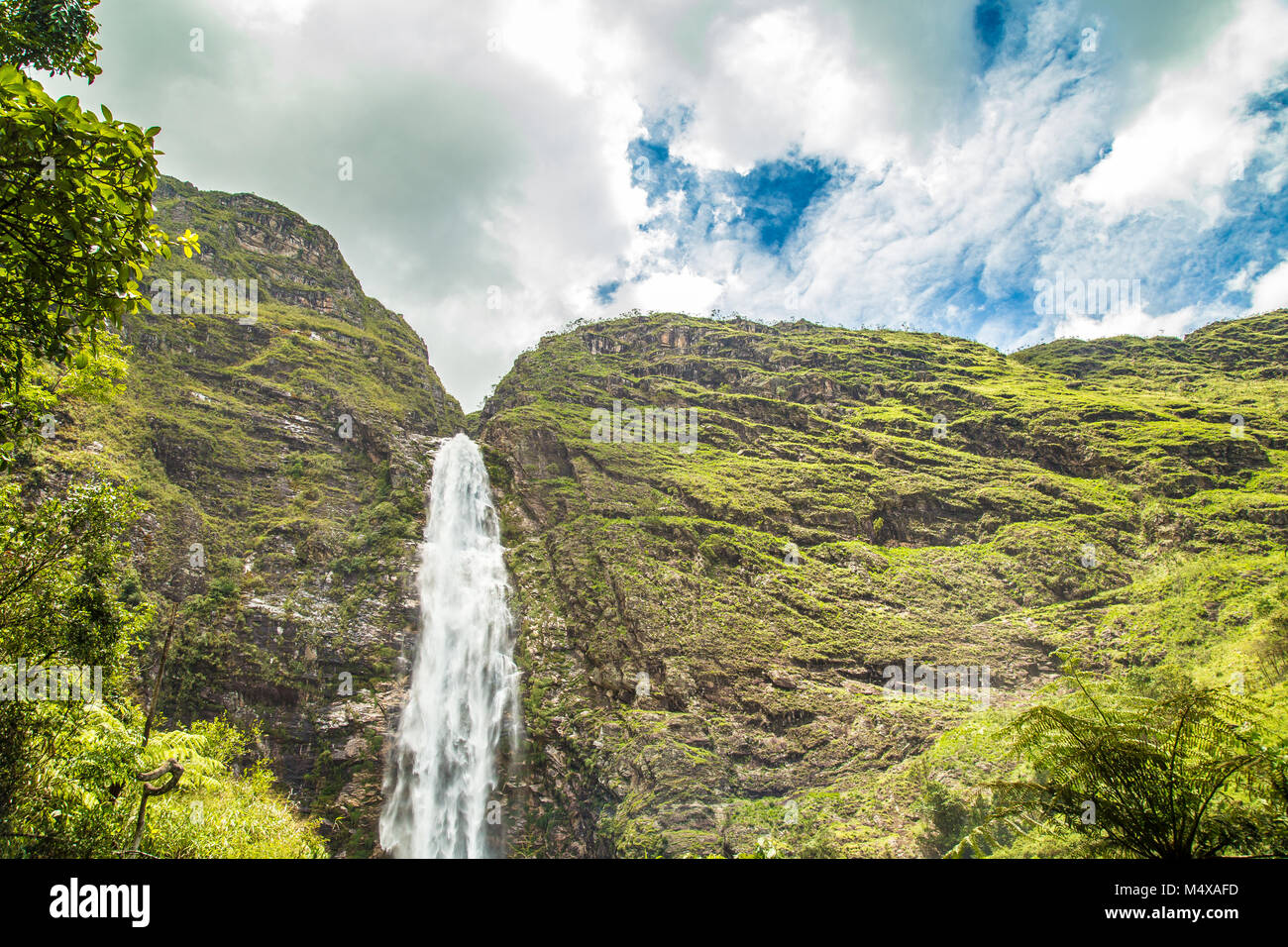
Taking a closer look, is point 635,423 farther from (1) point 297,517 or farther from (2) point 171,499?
(2) point 171,499

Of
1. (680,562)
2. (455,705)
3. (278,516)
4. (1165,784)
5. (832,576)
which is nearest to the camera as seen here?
(1165,784)

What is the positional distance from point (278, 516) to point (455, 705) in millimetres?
20703

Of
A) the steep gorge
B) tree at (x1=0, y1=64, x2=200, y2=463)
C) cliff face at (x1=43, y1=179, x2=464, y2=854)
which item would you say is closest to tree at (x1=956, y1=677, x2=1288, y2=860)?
tree at (x1=0, y1=64, x2=200, y2=463)

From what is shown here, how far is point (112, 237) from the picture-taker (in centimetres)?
480

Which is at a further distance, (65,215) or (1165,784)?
(1165,784)

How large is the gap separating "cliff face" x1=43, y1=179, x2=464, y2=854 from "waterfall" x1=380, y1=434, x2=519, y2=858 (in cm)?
146

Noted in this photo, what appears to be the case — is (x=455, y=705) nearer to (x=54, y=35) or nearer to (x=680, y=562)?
(x=680, y=562)

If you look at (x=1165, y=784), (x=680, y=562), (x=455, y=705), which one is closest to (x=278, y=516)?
(x=455, y=705)

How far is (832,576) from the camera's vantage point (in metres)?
50.4

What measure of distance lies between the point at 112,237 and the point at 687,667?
124 feet

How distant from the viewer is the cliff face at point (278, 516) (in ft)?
119

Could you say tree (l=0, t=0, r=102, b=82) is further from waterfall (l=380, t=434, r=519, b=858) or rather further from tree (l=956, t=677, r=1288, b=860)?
waterfall (l=380, t=434, r=519, b=858)

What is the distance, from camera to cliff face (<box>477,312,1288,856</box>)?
32.7 meters

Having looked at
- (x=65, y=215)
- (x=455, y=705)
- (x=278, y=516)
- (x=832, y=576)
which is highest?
(x=65, y=215)
